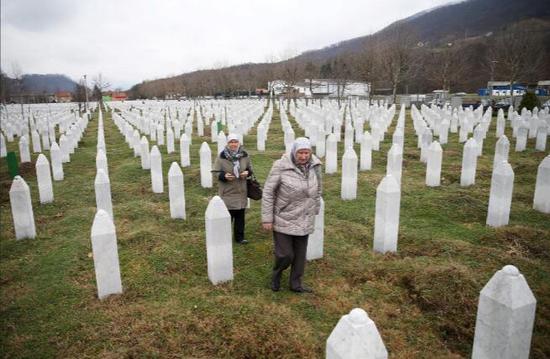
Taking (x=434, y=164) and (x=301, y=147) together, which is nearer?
(x=301, y=147)

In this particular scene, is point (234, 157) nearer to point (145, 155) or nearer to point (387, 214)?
point (387, 214)

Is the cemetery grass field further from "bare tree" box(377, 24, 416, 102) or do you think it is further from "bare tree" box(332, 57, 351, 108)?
"bare tree" box(332, 57, 351, 108)

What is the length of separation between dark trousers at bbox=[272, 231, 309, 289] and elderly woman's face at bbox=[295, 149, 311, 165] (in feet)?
2.66

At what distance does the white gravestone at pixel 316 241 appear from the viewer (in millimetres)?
5082

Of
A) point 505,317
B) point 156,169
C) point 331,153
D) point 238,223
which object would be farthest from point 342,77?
point 505,317

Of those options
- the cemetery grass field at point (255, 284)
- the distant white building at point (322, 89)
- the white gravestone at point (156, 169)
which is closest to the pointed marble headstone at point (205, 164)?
the white gravestone at point (156, 169)

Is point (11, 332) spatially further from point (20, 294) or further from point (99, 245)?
point (99, 245)

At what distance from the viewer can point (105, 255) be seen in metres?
4.20

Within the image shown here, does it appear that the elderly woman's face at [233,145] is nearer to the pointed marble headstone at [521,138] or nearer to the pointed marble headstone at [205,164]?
the pointed marble headstone at [205,164]

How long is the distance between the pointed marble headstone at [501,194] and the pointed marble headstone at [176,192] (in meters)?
5.11

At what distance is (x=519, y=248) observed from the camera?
5.36m

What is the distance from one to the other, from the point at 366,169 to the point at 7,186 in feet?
29.8

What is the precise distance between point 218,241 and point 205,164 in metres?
4.84

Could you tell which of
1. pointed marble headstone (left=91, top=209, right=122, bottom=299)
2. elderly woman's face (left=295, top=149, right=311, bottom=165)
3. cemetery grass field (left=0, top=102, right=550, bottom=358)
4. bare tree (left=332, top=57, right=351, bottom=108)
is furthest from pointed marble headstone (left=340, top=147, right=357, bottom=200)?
bare tree (left=332, top=57, right=351, bottom=108)
